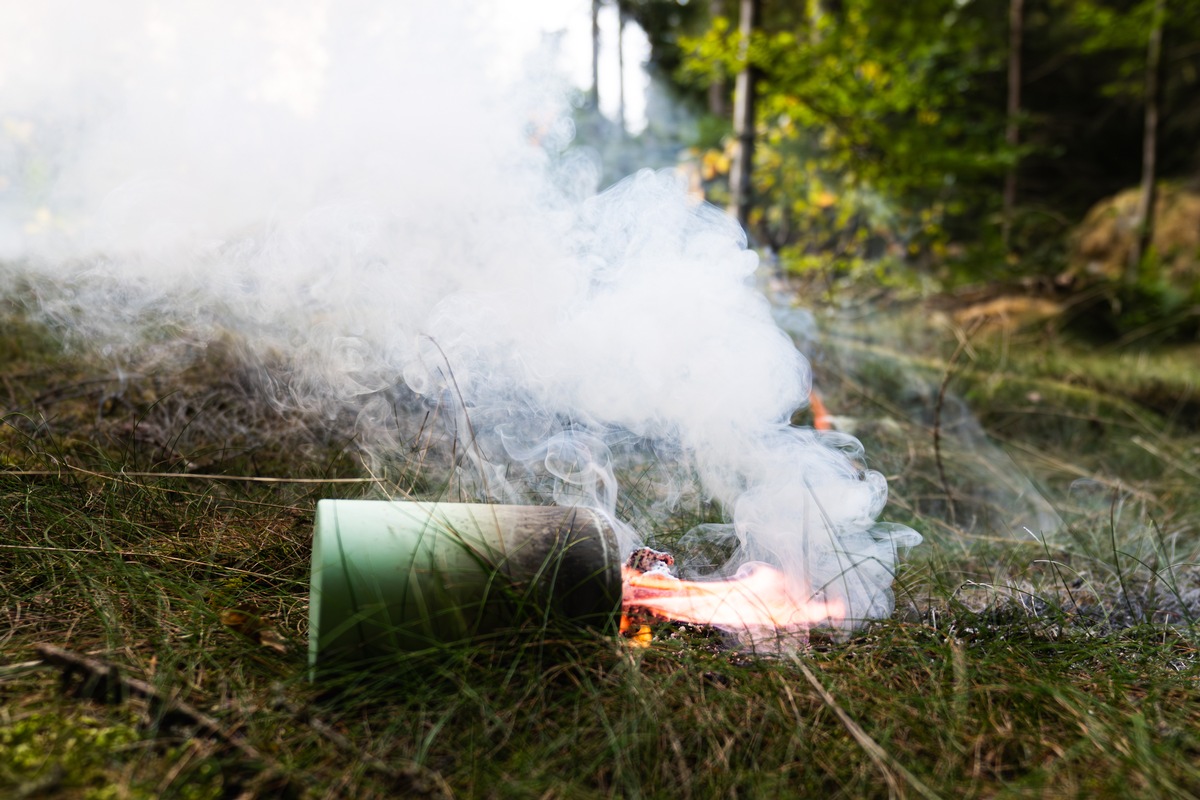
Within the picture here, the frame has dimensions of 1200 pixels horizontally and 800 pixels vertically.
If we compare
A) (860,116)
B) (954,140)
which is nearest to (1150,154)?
(954,140)

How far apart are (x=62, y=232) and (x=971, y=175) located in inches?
267

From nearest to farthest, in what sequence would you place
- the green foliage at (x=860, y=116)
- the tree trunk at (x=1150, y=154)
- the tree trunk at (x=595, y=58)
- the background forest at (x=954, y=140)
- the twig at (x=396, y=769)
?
the twig at (x=396, y=769), the green foliage at (x=860, y=116), the background forest at (x=954, y=140), the tree trunk at (x=1150, y=154), the tree trunk at (x=595, y=58)

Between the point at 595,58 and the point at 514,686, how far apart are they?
14101 mm

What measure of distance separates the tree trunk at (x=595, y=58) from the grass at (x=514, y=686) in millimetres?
12524

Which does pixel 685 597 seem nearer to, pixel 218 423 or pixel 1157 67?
pixel 218 423

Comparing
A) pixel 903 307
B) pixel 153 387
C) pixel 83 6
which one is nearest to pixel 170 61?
pixel 83 6

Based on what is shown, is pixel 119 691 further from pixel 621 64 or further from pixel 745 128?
pixel 621 64

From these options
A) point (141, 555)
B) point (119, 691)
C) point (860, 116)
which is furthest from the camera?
point (860, 116)

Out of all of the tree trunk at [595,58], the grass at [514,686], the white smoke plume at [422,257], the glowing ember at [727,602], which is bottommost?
the glowing ember at [727,602]

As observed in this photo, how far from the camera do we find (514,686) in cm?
165

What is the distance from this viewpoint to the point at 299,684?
5.21 ft

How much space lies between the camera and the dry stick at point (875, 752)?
1331 millimetres

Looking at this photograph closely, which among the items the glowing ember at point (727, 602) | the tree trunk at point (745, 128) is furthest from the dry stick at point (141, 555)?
the tree trunk at point (745, 128)

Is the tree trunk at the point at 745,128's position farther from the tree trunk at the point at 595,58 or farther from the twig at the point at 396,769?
the tree trunk at the point at 595,58
